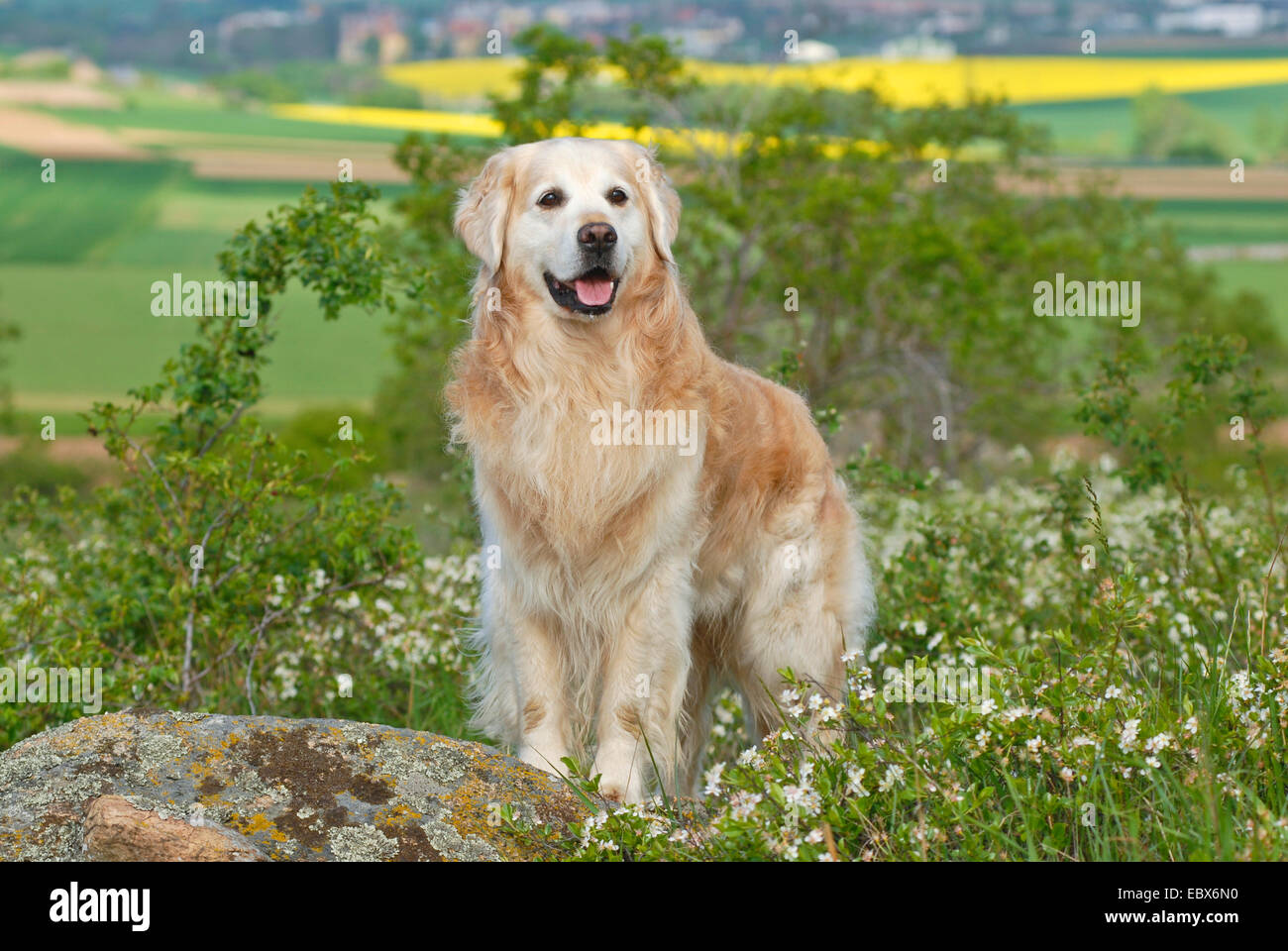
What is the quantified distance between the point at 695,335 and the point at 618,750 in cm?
151

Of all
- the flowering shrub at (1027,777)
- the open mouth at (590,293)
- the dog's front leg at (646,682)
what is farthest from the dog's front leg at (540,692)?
the open mouth at (590,293)

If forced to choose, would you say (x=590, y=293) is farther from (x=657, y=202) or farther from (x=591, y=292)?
(x=657, y=202)

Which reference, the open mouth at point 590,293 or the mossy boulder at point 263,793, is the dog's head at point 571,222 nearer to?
the open mouth at point 590,293

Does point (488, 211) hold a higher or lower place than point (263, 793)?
higher

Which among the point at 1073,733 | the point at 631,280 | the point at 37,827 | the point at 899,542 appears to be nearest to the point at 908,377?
the point at 899,542

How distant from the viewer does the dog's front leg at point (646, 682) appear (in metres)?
4.89

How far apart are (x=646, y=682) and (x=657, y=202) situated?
1728 millimetres

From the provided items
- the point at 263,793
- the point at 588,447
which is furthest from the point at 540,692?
the point at 263,793

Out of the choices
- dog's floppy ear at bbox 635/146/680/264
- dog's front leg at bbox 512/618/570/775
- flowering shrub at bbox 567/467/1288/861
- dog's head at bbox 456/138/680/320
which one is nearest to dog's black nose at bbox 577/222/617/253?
dog's head at bbox 456/138/680/320

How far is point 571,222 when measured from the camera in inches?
189

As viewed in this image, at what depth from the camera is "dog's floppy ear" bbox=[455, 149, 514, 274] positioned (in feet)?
16.4

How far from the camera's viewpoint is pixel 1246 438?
644 centimetres

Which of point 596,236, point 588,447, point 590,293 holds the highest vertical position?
point 596,236

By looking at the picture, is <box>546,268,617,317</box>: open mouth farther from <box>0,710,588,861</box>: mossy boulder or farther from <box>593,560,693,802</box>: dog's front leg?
<box>0,710,588,861</box>: mossy boulder
